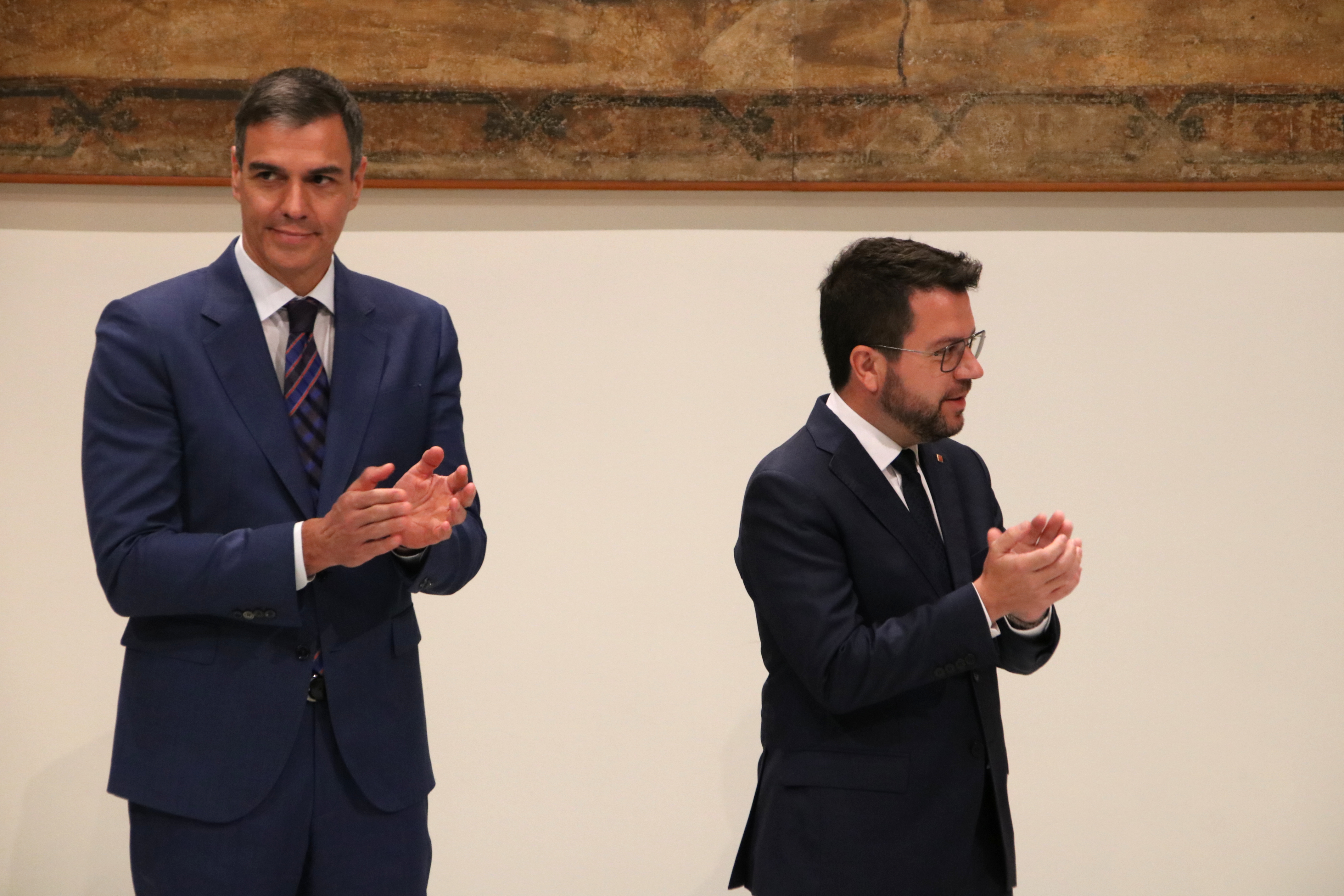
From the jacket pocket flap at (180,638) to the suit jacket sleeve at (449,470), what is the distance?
1.00 feet

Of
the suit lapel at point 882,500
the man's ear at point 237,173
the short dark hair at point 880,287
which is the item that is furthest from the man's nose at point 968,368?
the man's ear at point 237,173

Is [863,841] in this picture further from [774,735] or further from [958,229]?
[958,229]

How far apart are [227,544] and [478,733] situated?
2.07m

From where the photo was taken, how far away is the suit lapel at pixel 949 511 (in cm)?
217

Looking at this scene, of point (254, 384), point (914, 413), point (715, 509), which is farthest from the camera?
point (715, 509)

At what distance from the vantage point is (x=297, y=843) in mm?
1909

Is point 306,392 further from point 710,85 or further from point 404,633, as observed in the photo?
point 710,85

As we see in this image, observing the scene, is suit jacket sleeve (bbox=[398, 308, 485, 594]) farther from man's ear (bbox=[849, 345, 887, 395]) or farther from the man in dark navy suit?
man's ear (bbox=[849, 345, 887, 395])

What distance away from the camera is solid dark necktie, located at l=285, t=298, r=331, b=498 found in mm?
2004

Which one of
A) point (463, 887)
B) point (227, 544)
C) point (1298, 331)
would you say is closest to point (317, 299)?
point (227, 544)

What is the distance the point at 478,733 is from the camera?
378 centimetres

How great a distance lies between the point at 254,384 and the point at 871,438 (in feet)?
3.41

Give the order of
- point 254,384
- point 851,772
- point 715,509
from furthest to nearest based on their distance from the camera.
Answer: point 715,509 < point 851,772 < point 254,384

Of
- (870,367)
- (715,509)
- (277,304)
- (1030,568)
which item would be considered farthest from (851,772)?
(715,509)
